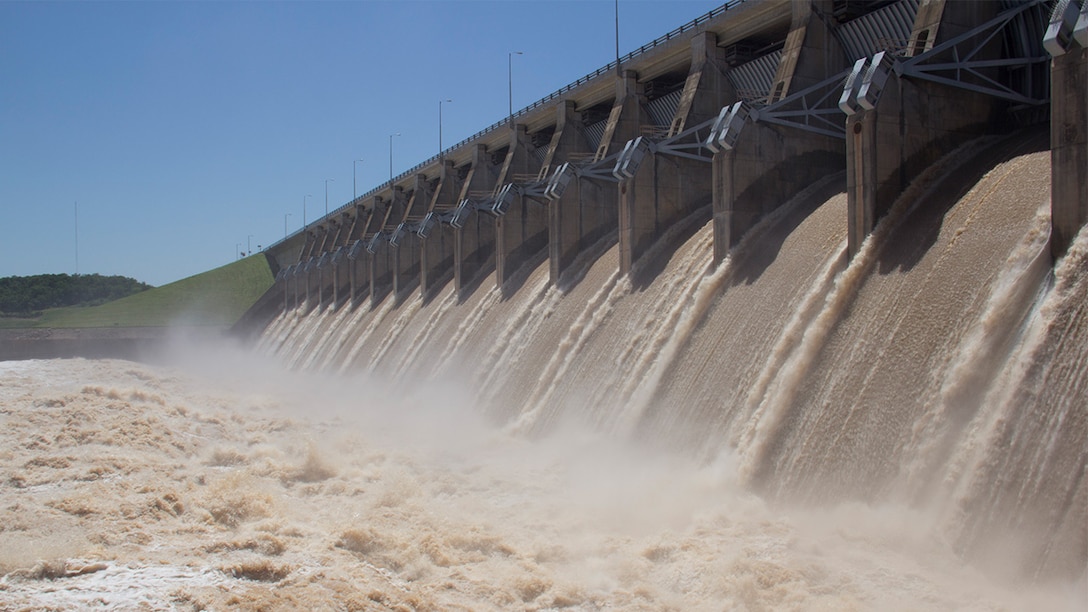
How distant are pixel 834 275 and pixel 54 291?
98120mm

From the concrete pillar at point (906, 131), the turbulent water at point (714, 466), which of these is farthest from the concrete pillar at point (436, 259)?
the concrete pillar at point (906, 131)

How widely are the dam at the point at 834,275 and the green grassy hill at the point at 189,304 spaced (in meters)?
47.1

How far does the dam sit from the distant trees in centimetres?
7702

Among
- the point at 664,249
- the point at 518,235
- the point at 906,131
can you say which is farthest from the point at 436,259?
the point at 906,131

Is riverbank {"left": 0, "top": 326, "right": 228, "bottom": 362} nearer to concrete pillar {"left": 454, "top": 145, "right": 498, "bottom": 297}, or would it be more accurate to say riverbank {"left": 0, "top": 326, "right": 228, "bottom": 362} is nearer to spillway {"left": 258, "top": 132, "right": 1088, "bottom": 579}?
concrete pillar {"left": 454, "top": 145, "right": 498, "bottom": 297}

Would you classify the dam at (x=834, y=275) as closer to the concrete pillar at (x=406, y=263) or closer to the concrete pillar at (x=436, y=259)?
the concrete pillar at (x=436, y=259)

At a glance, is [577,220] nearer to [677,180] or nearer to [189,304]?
[677,180]

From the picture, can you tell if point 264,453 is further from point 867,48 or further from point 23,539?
point 867,48

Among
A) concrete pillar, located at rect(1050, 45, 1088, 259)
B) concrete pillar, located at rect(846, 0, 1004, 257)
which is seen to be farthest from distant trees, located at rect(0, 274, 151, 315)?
concrete pillar, located at rect(1050, 45, 1088, 259)

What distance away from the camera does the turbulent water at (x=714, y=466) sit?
9312 millimetres

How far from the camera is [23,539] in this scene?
1123cm

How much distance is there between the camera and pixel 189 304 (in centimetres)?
7469

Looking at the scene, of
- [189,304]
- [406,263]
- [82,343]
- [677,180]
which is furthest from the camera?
[189,304]

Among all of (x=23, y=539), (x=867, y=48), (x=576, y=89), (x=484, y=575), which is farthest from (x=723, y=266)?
(x=576, y=89)
